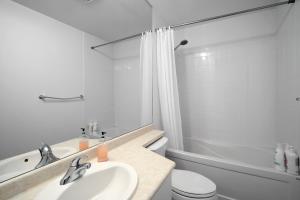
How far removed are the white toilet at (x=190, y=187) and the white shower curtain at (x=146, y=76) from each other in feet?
1.55

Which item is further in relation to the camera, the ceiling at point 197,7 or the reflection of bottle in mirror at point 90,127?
Answer: the ceiling at point 197,7

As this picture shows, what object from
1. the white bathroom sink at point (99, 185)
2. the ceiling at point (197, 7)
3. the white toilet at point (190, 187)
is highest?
the ceiling at point (197, 7)

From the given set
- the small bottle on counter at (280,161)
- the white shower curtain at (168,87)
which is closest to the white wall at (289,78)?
the small bottle on counter at (280,161)

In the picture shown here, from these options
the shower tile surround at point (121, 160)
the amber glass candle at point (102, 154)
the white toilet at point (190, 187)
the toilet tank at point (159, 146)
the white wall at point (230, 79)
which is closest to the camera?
the shower tile surround at point (121, 160)

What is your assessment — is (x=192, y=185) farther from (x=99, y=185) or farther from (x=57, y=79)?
(x=57, y=79)

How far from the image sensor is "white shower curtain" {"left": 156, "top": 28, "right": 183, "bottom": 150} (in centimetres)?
167

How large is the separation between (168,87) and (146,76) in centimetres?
30

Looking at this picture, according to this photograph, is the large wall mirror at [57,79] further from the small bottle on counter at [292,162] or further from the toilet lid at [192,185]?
the small bottle on counter at [292,162]

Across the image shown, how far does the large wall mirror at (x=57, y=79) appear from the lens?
2.09ft

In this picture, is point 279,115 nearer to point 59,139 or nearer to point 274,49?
point 274,49

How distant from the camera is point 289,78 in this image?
4.75 ft

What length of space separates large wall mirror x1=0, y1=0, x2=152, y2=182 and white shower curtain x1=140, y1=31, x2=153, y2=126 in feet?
1.00

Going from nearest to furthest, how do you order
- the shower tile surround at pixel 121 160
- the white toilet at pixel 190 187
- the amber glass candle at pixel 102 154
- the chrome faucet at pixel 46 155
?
the shower tile surround at pixel 121 160 < the chrome faucet at pixel 46 155 < the amber glass candle at pixel 102 154 < the white toilet at pixel 190 187

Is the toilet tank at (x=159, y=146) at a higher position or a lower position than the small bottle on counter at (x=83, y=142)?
lower
